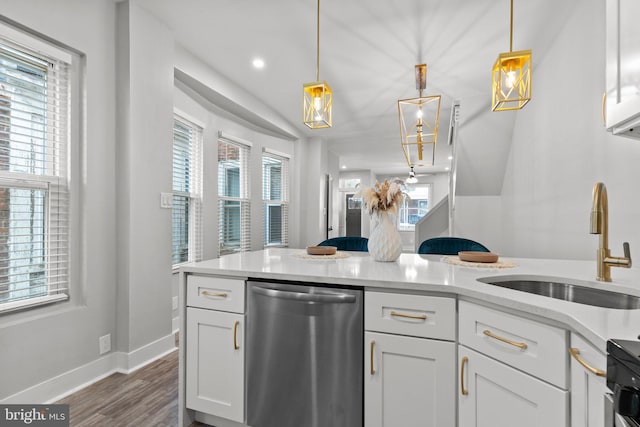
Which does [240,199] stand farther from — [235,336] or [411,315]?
[411,315]

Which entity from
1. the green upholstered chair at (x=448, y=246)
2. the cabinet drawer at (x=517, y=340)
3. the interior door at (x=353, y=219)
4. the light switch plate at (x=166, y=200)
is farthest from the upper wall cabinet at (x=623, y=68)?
the interior door at (x=353, y=219)

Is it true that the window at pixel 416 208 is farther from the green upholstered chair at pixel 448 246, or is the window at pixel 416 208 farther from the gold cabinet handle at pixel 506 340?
the gold cabinet handle at pixel 506 340

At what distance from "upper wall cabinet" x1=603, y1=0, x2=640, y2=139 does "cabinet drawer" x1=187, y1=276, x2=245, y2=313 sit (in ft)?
5.44

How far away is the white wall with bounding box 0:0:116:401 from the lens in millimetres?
1879

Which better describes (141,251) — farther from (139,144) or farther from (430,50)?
(430,50)

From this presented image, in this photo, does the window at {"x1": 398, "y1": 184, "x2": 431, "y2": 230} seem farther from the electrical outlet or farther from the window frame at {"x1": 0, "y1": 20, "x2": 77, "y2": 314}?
the window frame at {"x1": 0, "y1": 20, "x2": 77, "y2": 314}

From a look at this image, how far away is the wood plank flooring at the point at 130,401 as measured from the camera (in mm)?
1826

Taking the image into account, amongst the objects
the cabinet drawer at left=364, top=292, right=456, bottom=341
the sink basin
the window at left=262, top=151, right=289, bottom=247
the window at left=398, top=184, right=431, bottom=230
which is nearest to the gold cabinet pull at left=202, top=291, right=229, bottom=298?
the cabinet drawer at left=364, top=292, right=456, bottom=341

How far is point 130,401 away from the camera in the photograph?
2021mm

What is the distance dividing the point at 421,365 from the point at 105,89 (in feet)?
8.75

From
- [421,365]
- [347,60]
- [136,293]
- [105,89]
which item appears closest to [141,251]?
[136,293]

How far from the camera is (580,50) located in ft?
7.82

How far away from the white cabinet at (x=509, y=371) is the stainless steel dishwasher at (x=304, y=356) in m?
0.43

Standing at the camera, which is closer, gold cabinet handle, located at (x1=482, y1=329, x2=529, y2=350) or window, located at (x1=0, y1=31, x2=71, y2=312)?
gold cabinet handle, located at (x1=482, y1=329, x2=529, y2=350)
